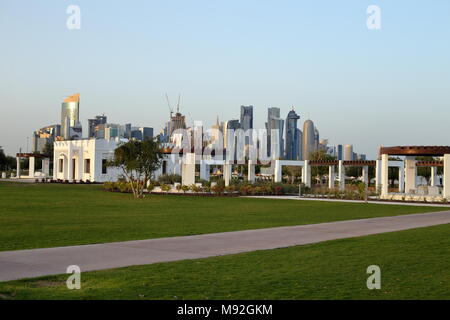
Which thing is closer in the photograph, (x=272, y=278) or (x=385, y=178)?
(x=272, y=278)

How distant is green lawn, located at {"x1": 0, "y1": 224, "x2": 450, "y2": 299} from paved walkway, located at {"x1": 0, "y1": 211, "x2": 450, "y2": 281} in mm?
702

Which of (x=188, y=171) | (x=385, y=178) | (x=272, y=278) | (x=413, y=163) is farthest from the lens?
(x=188, y=171)

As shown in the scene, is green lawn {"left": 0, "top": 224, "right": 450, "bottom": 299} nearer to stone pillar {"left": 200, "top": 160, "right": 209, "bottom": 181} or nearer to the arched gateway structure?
the arched gateway structure

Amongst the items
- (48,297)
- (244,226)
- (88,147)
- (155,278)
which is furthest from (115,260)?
(88,147)

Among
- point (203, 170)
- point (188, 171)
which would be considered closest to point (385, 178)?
point (188, 171)

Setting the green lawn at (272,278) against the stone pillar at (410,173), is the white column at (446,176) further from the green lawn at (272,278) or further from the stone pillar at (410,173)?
the green lawn at (272,278)

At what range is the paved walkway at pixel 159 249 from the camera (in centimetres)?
1096

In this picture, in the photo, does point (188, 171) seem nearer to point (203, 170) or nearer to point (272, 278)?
point (203, 170)

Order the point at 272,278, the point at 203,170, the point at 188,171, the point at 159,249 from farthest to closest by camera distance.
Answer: the point at 203,170 < the point at 188,171 < the point at 159,249 < the point at 272,278

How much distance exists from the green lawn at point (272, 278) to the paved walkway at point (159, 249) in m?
0.70

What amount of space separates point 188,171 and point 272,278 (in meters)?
43.8

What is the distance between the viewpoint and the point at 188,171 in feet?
176
